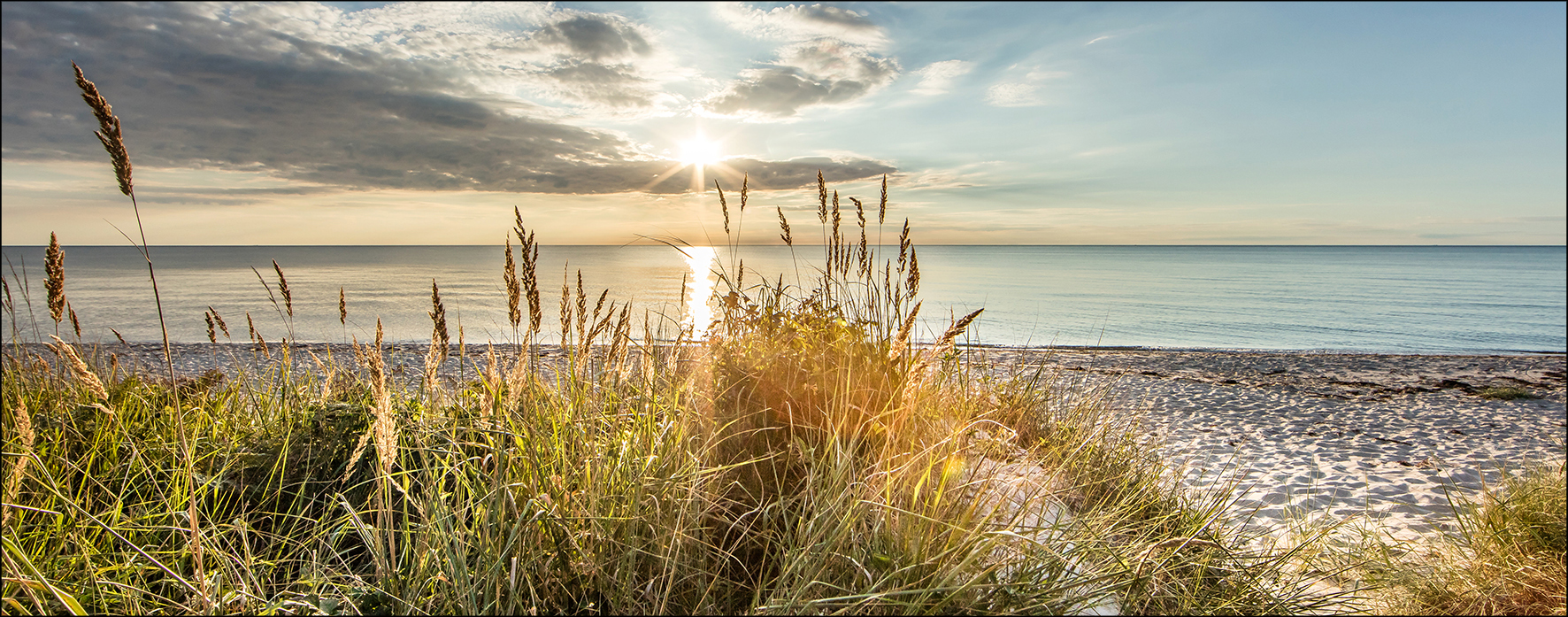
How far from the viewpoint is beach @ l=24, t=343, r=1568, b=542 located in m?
5.42

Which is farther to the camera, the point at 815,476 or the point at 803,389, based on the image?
the point at 803,389

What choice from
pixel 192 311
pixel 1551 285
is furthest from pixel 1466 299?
pixel 192 311

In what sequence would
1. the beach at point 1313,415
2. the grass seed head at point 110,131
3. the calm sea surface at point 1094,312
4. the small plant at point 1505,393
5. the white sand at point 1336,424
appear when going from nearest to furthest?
1. the grass seed head at point 110,131
2. the beach at point 1313,415
3. the white sand at point 1336,424
4. the small plant at point 1505,393
5. the calm sea surface at point 1094,312

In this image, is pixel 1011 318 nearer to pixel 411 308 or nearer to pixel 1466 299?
pixel 411 308

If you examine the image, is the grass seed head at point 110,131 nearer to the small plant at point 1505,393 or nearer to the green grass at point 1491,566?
the green grass at point 1491,566

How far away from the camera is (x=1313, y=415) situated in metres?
9.25

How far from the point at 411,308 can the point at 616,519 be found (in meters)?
24.8

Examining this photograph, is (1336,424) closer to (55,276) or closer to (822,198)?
(822,198)

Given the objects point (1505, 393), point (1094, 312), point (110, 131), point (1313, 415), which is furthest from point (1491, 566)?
point (1094, 312)

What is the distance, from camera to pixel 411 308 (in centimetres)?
2330

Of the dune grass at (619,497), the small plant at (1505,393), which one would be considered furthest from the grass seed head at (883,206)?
the small plant at (1505,393)

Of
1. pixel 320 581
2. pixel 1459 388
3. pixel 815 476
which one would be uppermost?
pixel 815 476

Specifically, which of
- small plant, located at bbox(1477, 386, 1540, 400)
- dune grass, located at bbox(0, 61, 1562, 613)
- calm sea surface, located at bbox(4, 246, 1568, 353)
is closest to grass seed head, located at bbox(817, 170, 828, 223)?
dune grass, located at bbox(0, 61, 1562, 613)

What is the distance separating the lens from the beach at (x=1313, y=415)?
17.8 ft
